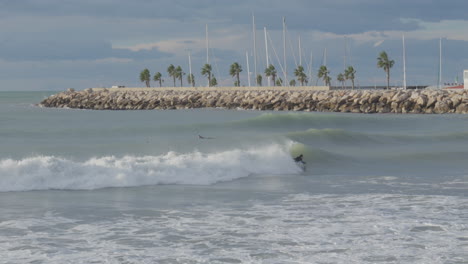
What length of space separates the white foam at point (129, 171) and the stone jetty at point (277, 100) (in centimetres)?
3905

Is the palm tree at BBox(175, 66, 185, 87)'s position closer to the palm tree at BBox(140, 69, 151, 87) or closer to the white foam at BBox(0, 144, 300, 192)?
the palm tree at BBox(140, 69, 151, 87)

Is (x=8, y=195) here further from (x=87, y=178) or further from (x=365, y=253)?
(x=365, y=253)

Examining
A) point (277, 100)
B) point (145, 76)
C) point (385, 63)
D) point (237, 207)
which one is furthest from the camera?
point (145, 76)

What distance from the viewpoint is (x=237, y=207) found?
11.8m

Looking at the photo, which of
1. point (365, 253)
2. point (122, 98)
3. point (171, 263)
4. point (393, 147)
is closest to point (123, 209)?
point (171, 263)

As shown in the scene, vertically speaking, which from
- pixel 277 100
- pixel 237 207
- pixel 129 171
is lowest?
pixel 237 207

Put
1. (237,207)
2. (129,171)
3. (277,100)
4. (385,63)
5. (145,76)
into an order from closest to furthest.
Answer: (237,207)
(129,171)
(277,100)
(385,63)
(145,76)

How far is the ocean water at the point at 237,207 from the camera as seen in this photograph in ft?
27.8

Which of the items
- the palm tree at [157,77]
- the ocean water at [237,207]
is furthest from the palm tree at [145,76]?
the ocean water at [237,207]

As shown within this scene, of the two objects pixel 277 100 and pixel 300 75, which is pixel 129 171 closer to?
pixel 277 100

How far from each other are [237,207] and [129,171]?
16.3 ft

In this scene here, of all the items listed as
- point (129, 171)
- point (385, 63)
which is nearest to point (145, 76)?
point (385, 63)

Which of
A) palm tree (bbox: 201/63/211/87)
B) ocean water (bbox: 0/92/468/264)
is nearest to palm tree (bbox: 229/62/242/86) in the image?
palm tree (bbox: 201/63/211/87)

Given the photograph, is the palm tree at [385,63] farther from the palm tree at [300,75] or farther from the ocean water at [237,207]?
the ocean water at [237,207]
